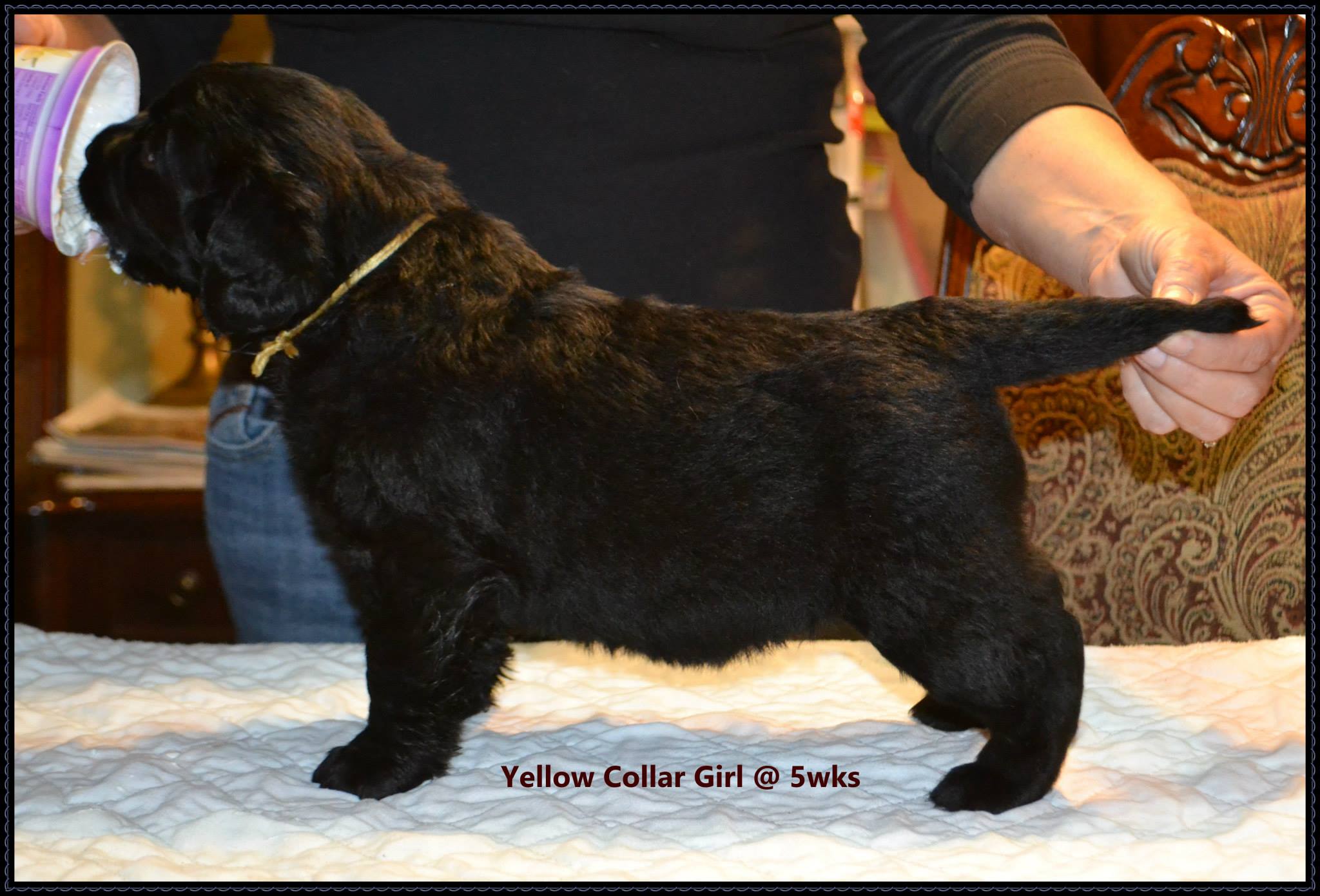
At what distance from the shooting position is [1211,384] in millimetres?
1537

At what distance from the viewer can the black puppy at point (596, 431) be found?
1.35 metres

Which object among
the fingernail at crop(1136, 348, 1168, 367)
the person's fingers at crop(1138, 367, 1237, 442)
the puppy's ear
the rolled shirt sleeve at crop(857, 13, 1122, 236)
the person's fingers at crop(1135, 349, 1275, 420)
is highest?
the rolled shirt sleeve at crop(857, 13, 1122, 236)

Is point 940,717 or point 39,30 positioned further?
point 39,30

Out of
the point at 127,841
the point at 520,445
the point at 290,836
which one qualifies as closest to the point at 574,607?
the point at 520,445

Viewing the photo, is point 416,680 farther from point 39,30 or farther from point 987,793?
point 39,30

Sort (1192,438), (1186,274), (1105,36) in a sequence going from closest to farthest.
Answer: (1186,274) → (1192,438) → (1105,36)

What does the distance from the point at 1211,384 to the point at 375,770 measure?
120 centimetres

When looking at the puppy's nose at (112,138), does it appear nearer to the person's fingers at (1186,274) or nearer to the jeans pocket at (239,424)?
the jeans pocket at (239,424)

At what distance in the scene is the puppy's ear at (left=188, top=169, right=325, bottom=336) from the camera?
1.39 meters

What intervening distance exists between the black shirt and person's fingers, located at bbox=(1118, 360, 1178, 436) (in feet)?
1.24

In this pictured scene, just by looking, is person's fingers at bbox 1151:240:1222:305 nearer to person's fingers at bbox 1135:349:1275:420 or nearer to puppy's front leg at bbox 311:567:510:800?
person's fingers at bbox 1135:349:1275:420

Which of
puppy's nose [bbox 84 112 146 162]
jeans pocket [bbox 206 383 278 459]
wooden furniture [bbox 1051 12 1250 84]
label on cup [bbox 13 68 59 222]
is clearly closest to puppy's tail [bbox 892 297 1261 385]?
puppy's nose [bbox 84 112 146 162]

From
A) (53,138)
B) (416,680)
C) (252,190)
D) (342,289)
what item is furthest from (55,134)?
(416,680)

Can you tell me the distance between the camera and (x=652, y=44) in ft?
6.32
